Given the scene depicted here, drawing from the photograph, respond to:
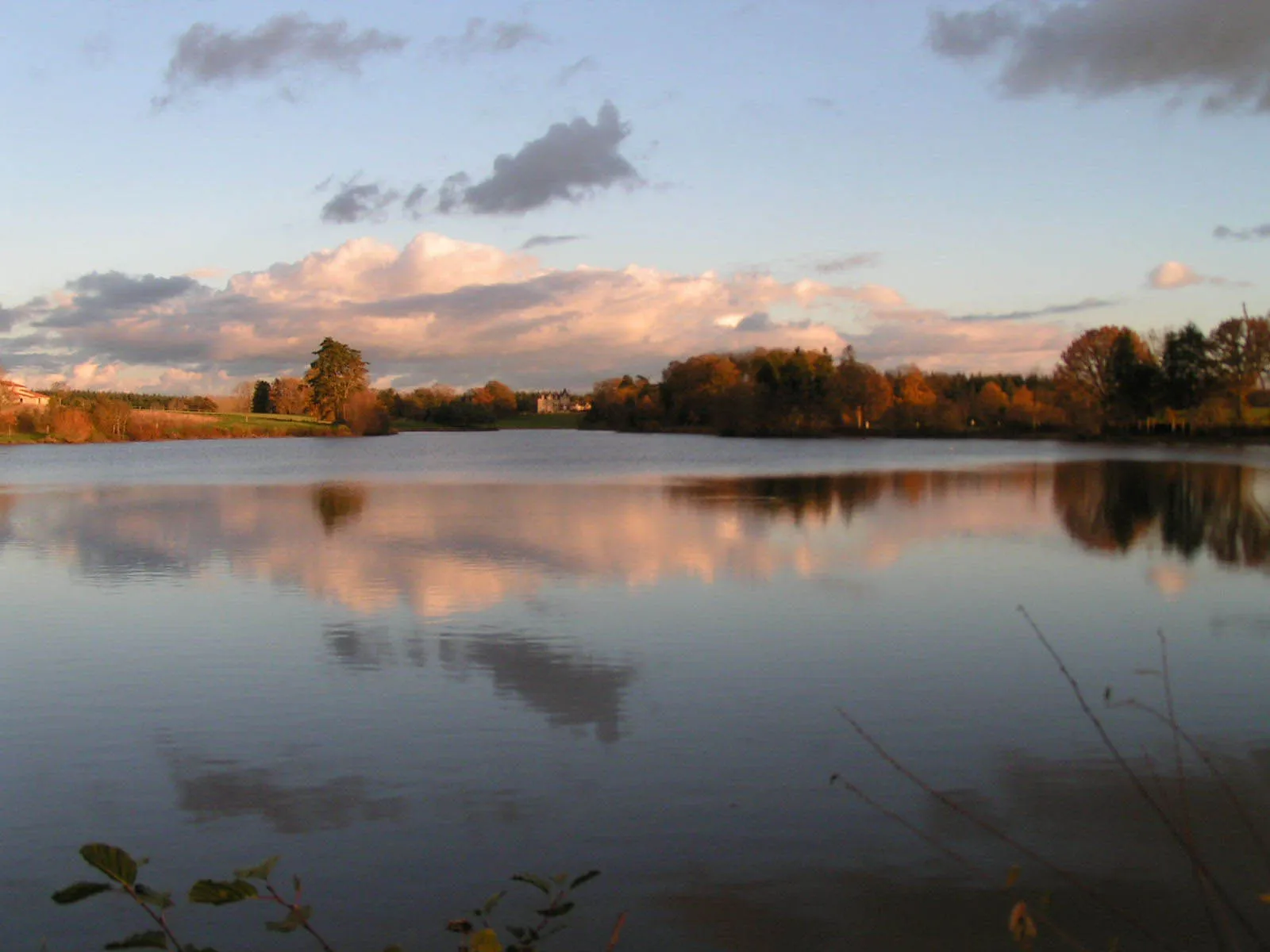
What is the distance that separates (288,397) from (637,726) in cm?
11529

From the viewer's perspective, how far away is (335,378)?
317ft

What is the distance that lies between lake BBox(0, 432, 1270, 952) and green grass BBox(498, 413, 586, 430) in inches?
5364

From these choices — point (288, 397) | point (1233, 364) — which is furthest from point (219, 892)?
point (288, 397)

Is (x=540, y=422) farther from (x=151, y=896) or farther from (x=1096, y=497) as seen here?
(x=151, y=896)

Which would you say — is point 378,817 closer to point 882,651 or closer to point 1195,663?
point 882,651

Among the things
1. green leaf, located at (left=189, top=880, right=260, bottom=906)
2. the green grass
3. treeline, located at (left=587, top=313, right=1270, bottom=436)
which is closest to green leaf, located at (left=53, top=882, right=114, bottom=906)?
green leaf, located at (left=189, top=880, right=260, bottom=906)

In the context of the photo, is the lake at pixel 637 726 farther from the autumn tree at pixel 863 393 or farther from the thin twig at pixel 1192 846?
the autumn tree at pixel 863 393

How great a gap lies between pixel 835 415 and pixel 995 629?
83.4m

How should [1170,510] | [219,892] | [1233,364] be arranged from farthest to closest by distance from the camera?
[1233,364] → [1170,510] → [219,892]

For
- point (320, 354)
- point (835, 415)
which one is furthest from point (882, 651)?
point (320, 354)

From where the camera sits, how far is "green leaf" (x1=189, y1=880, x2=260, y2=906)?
1812 millimetres

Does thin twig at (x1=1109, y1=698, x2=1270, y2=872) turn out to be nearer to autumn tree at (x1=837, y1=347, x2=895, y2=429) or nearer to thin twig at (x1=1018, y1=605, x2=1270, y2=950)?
thin twig at (x1=1018, y1=605, x2=1270, y2=950)

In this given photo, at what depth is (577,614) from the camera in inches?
386

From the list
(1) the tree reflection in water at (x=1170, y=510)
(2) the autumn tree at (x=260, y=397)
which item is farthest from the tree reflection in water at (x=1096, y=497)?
(2) the autumn tree at (x=260, y=397)
